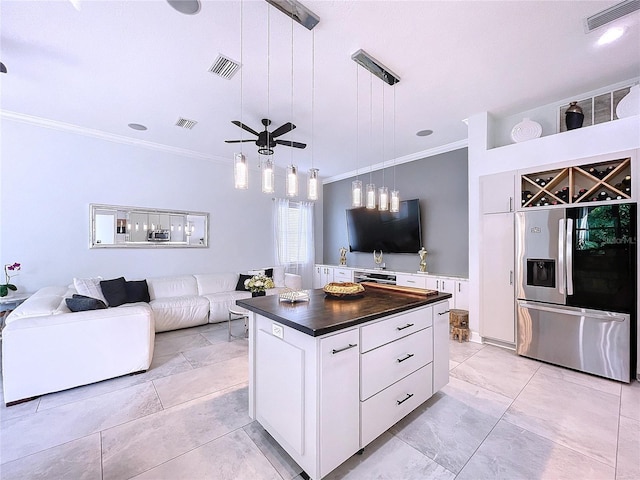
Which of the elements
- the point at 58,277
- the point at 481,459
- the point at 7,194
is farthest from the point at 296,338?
the point at 7,194

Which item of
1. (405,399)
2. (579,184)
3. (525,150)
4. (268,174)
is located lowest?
(405,399)

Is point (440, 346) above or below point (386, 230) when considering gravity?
below

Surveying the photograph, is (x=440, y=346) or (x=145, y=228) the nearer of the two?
(x=440, y=346)

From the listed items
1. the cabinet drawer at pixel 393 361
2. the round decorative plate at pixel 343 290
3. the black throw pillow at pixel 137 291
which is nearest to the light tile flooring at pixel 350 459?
the cabinet drawer at pixel 393 361

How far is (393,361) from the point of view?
1.84 meters

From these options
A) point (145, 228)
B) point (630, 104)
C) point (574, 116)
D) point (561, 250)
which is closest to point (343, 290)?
point (561, 250)

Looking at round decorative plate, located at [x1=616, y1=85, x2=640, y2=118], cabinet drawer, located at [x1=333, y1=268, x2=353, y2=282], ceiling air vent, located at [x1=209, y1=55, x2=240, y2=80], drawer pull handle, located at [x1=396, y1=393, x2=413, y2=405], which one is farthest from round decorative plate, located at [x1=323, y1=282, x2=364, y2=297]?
cabinet drawer, located at [x1=333, y1=268, x2=353, y2=282]

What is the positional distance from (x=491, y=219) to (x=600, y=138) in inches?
48.7

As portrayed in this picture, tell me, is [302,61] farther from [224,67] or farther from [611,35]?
[611,35]

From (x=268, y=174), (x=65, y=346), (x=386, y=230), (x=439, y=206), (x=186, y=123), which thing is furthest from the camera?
(x=386, y=230)

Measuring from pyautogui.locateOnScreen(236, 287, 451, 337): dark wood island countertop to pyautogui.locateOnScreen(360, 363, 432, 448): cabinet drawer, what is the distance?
53 centimetres

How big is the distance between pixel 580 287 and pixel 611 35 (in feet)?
7.47

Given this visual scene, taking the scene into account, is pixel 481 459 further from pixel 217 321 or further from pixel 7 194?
pixel 7 194

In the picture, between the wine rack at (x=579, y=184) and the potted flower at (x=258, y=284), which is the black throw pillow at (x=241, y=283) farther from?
the wine rack at (x=579, y=184)
